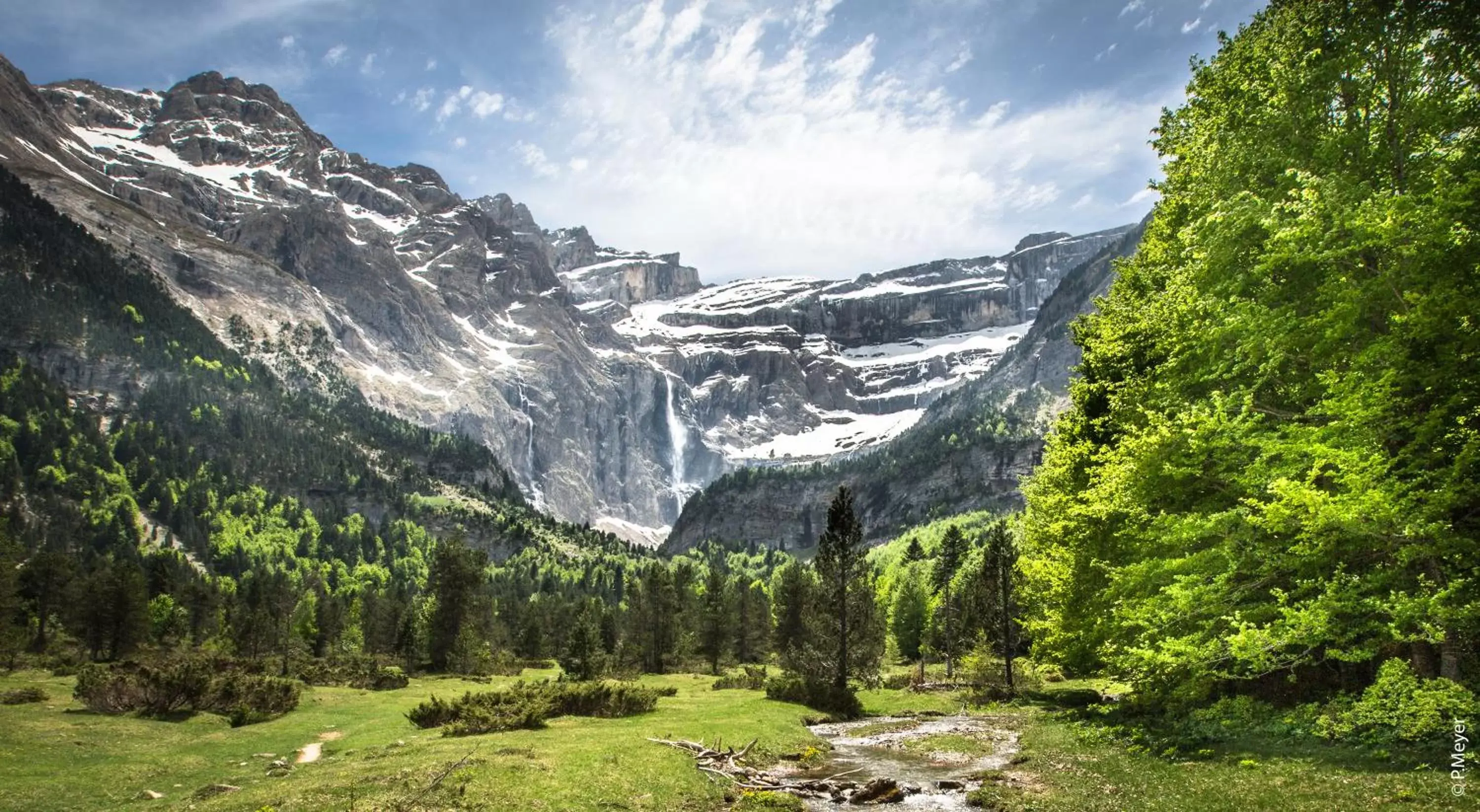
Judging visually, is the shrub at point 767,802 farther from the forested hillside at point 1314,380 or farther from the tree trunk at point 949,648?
the tree trunk at point 949,648

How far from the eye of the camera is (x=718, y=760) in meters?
30.3

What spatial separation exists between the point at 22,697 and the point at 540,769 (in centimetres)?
3816

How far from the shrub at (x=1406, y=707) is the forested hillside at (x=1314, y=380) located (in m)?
0.99

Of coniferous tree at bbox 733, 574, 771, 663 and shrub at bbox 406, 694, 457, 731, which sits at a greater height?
shrub at bbox 406, 694, 457, 731

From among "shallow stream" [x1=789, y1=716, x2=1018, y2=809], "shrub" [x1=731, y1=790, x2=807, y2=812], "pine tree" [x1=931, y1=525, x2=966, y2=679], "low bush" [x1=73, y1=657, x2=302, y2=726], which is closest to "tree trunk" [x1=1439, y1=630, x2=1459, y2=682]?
"shallow stream" [x1=789, y1=716, x2=1018, y2=809]

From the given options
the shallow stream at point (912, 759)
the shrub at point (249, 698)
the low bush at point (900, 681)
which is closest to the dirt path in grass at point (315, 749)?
the shrub at point (249, 698)

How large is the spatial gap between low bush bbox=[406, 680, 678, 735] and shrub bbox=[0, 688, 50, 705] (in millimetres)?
20266

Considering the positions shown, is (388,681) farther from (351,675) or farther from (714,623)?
(714,623)

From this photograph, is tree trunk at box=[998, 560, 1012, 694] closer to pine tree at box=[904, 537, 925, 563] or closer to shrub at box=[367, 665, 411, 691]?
shrub at box=[367, 665, 411, 691]

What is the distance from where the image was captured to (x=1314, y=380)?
18641mm

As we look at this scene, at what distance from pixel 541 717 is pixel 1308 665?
34477 millimetres

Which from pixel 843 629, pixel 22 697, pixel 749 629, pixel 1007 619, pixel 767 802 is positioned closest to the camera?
pixel 767 802

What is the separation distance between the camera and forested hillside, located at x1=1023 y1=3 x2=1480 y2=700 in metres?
15.2

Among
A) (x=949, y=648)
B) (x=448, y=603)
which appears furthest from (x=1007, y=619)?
(x=448, y=603)
